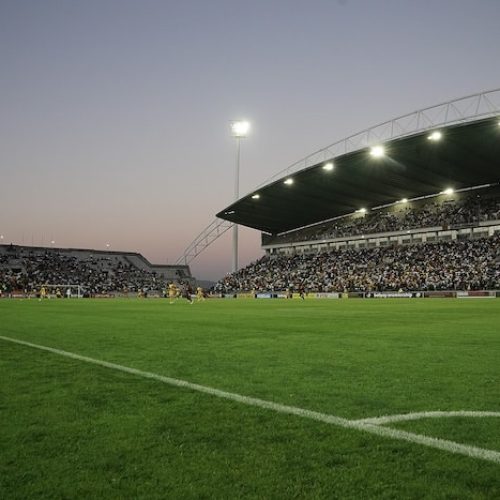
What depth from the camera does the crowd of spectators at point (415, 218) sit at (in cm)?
5928

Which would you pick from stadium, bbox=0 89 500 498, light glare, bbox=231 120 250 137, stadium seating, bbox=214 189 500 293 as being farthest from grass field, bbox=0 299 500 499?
light glare, bbox=231 120 250 137

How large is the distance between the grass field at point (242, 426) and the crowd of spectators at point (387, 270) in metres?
43.1

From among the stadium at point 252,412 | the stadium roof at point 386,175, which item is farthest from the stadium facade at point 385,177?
the stadium at point 252,412

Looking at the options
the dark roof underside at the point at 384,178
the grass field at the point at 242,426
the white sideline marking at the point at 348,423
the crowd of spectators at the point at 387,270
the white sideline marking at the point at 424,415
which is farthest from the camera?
the crowd of spectators at the point at 387,270

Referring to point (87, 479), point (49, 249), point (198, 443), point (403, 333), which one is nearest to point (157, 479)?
point (87, 479)

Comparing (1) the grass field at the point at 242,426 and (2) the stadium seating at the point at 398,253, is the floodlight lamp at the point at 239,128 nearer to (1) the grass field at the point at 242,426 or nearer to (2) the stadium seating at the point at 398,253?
(2) the stadium seating at the point at 398,253

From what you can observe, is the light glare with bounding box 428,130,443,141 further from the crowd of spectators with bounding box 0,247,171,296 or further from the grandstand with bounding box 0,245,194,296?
the crowd of spectators with bounding box 0,247,171,296

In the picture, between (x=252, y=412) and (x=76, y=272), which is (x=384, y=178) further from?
(x=252, y=412)

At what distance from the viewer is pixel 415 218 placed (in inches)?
2571

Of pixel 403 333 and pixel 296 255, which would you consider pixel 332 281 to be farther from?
pixel 403 333

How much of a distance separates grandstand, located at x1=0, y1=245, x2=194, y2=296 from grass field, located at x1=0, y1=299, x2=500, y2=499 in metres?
63.4

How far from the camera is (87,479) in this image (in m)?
3.23

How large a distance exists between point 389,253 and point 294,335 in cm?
5449

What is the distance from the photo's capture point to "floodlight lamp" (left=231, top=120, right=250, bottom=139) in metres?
67.0
